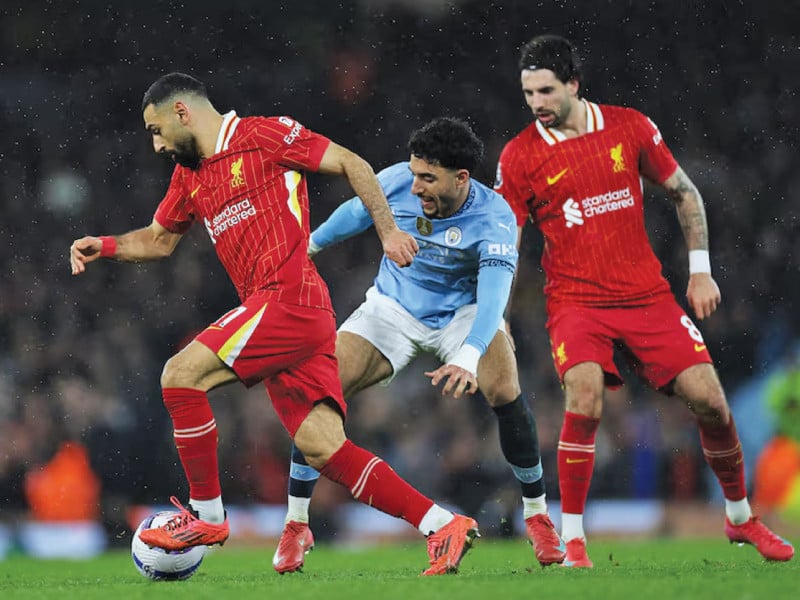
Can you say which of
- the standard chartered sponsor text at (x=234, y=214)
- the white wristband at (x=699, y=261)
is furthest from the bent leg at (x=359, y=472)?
the white wristband at (x=699, y=261)

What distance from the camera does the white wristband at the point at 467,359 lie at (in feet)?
17.0

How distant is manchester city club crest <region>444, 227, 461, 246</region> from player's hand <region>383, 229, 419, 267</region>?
2.79ft

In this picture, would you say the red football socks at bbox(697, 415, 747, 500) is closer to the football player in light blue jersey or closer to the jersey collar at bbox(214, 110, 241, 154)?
the football player in light blue jersey

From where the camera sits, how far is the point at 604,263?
618 cm

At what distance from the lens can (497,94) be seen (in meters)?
14.3

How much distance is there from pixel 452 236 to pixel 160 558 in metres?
1.95

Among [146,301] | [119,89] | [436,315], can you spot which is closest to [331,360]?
[436,315]

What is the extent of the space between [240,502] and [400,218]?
17.1 feet

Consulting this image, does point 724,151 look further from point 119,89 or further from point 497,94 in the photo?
point 119,89

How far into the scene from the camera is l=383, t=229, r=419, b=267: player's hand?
17.0ft

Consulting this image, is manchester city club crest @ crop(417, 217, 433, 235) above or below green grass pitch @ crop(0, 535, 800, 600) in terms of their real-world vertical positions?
above

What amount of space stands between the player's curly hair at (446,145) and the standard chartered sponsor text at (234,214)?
0.82 meters

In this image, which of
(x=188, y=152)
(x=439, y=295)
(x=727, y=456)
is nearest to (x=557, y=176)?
(x=439, y=295)

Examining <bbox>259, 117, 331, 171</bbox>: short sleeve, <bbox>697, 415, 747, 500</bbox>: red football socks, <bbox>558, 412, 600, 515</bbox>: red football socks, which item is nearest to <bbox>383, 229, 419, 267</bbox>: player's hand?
<bbox>259, 117, 331, 171</bbox>: short sleeve
